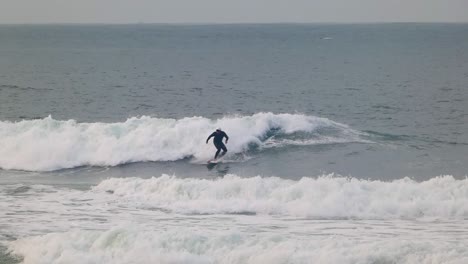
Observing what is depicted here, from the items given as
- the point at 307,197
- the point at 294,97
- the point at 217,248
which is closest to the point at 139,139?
the point at 307,197

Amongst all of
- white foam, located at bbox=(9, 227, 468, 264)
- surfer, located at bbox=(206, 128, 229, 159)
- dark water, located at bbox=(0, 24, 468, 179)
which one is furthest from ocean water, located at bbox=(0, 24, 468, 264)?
surfer, located at bbox=(206, 128, 229, 159)

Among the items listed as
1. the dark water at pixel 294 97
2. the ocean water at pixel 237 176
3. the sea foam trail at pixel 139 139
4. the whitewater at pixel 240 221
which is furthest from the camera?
the sea foam trail at pixel 139 139

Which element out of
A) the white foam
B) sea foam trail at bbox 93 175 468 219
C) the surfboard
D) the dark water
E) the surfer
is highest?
the dark water

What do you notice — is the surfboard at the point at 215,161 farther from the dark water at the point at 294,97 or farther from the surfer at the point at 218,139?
the dark water at the point at 294,97

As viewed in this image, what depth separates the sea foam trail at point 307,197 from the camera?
20125mm

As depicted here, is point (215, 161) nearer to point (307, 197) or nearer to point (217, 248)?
point (307, 197)

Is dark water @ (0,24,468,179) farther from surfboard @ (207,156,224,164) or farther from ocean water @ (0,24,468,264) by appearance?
surfboard @ (207,156,224,164)

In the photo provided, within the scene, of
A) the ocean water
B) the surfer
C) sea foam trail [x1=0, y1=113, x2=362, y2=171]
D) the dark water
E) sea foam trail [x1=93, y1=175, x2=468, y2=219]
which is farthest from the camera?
sea foam trail [x1=0, y1=113, x2=362, y2=171]

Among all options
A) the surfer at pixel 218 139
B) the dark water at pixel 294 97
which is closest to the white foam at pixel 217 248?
the dark water at pixel 294 97

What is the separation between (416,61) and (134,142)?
2492 inches

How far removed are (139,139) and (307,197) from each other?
1122 centimetres

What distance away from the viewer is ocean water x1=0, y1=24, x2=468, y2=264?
A: 55.8 feet

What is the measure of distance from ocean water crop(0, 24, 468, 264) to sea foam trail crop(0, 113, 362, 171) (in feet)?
0.24

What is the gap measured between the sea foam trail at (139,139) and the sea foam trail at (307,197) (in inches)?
247
